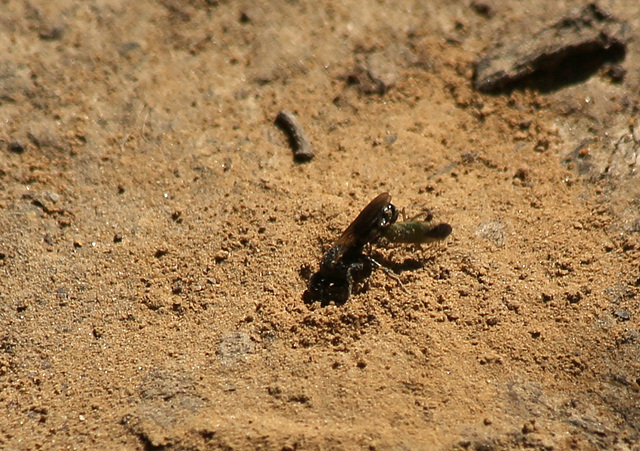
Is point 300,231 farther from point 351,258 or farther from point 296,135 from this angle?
point 296,135

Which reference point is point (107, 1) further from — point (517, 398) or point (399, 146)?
point (517, 398)

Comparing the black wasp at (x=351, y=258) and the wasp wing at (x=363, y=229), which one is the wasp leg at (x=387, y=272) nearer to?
the black wasp at (x=351, y=258)

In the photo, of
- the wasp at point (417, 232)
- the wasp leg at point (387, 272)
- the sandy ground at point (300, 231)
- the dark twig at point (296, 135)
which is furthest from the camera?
the dark twig at point (296, 135)

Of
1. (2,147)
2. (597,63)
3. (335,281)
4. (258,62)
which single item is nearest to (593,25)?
(597,63)

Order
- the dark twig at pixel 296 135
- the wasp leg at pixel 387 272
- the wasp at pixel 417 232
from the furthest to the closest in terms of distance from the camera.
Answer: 1. the dark twig at pixel 296 135
2. the wasp at pixel 417 232
3. the wasp leg at pixel 387 272

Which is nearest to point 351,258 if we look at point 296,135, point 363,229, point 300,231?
point 363,229

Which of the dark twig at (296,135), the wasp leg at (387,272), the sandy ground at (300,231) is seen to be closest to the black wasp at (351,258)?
the wasp leg at (387,272)
